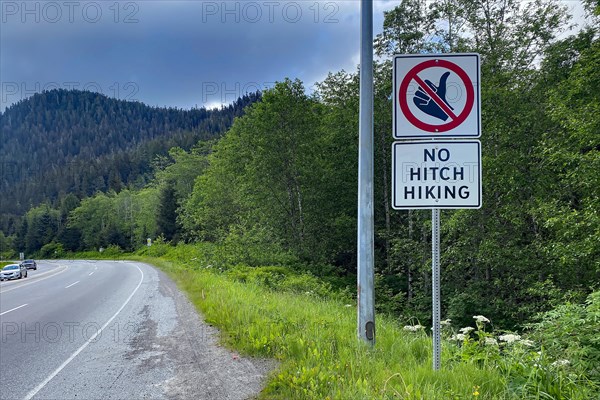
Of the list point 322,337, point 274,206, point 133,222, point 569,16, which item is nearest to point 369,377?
point 322,337

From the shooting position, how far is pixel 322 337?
5219 mm

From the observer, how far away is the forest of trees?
1269cm

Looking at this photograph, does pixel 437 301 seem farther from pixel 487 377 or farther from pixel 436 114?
pixel 436 114

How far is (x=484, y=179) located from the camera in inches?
593

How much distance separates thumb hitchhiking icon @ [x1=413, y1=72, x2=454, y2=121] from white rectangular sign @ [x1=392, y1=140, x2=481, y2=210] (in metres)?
0.28

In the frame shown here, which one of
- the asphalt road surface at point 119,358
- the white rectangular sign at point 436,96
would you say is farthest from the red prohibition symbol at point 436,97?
the asphalt road surface at point 119,358

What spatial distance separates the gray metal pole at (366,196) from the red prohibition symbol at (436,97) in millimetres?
992

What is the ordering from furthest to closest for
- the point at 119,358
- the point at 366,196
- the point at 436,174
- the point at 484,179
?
the point at 484,179 → the point at 119,358 → the point at 366,196 → the point at 436,174

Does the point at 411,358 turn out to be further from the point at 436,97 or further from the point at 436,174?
the point at 436,97

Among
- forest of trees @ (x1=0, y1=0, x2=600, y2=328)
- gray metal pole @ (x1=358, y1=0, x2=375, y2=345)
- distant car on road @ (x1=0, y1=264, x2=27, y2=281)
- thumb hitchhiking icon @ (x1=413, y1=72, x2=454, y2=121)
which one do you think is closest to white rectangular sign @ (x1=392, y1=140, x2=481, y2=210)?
thumb hitchhiking icon @ (x1=413, y1=72, x2=454, y2=121)

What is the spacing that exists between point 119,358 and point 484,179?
1404cm

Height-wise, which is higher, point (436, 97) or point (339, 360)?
point (436, 97)

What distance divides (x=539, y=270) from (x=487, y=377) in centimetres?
1348

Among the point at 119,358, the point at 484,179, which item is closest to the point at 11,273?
the point at 119,358
